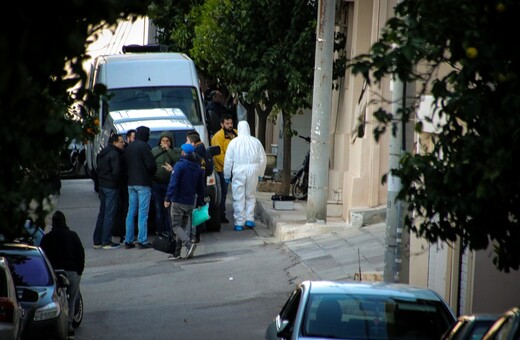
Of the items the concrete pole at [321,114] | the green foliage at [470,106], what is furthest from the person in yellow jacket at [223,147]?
the green foliage at [470,106]

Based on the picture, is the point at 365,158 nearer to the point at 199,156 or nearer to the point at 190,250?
the point at 199,156

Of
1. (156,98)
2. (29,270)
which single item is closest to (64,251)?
(29,270)

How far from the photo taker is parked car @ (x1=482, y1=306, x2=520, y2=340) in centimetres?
734

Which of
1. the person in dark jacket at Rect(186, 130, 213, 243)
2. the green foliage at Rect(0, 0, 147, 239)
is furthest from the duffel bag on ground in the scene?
the green foliage at Rect(0, 0, 147, 239)

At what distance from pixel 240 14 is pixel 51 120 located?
17824 mm

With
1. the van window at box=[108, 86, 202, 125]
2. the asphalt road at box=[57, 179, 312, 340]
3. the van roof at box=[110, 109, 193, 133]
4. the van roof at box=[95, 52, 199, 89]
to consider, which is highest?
the van roof at box=[95, 52, 199, 89]

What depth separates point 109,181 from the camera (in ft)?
65.8

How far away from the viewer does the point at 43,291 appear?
13.8 m

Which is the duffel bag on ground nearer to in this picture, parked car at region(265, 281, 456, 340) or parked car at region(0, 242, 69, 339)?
parked car at region(0, 242, 69, 339)

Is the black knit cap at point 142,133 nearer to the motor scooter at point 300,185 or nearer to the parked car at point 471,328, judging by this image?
the motor scooter at point 300,185

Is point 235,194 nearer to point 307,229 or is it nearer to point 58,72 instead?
point 307,229

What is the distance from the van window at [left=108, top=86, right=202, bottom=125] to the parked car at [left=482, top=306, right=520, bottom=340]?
1654cm

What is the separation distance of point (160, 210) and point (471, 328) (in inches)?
492

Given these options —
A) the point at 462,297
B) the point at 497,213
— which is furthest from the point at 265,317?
the point at 497,213
